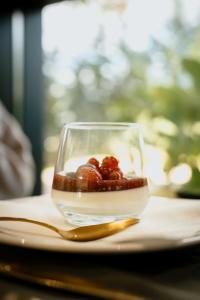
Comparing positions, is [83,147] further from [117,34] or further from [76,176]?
[117,34]

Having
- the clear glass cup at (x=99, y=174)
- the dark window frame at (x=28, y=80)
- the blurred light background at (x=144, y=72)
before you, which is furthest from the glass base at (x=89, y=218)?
the dark window frame at (x=28, y=80)

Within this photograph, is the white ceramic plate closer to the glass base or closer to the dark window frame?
the glass base

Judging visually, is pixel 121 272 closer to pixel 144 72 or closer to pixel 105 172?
pixel 105 172

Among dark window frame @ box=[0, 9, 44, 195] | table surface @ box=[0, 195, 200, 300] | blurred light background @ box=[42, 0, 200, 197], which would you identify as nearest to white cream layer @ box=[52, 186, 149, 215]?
table surface @ box=[0, 195, 200, 300]

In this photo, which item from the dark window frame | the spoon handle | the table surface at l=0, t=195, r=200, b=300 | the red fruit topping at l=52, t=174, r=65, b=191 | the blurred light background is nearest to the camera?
the table surface at l=0, t=195, r=200, b=300

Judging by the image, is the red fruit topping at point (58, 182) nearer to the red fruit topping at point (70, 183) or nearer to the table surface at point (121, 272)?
the red fruit topping at point (70, 183)

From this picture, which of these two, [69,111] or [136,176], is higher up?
[69,111]

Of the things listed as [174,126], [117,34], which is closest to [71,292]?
[174,126]
